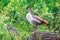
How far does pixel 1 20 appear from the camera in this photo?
20.5 ft

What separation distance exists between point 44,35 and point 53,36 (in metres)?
0.20

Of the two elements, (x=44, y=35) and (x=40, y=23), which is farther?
(x=40, y=23)

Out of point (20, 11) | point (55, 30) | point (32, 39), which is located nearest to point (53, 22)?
point (55, 30)

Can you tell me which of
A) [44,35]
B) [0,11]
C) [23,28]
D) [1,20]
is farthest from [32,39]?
[0,11]

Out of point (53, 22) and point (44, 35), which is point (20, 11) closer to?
point (53, 22)

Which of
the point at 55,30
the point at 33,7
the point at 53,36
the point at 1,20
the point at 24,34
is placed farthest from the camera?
the point at 33,7

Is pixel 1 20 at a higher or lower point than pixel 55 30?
higher

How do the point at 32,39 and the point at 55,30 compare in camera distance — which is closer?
the point at 32,39

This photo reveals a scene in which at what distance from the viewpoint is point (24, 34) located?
268 inches

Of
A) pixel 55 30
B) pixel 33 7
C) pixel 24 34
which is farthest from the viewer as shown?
pixel 33 7

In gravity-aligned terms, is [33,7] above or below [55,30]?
above

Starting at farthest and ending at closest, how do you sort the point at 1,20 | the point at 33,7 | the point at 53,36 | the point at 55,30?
the point at 33,7 → the point at 55,30 → the point at 1,20 → the point at 53,36

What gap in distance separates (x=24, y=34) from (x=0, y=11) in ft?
4.25

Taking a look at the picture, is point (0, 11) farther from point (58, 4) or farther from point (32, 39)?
point (32, 39)
